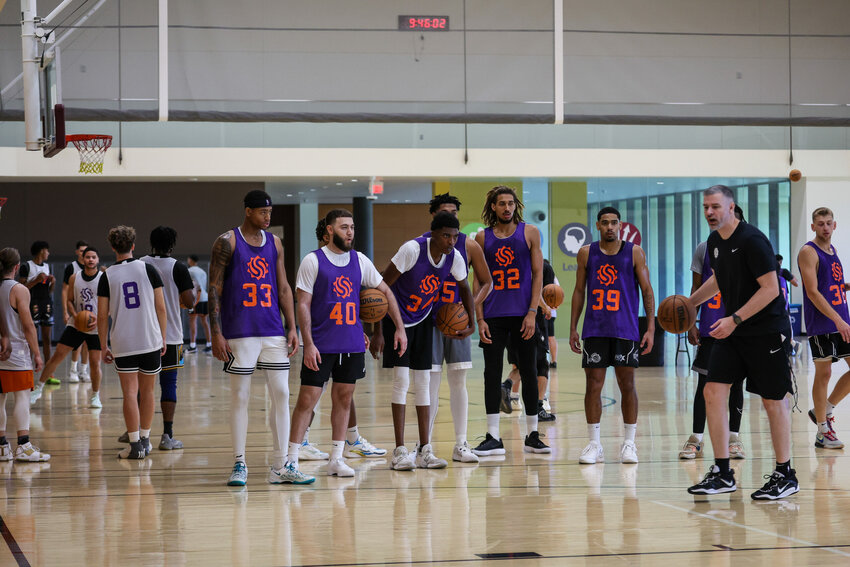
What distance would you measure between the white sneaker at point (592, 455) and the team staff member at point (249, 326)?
1991mm

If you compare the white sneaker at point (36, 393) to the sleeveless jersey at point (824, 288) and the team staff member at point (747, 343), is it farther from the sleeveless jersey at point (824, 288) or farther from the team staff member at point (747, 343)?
the sleeveless jersey at point (824, 288)

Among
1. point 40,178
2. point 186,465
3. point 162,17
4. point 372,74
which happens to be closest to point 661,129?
point 372,74

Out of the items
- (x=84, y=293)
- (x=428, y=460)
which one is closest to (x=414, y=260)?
(x=428, y=460)

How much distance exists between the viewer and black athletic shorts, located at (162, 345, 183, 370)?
7426 millimetres

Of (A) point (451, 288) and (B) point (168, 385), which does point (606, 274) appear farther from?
(B) point (168, 385)

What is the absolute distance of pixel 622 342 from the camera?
21.5 ft

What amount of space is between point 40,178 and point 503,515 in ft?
50.8

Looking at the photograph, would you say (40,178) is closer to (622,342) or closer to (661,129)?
(661,129)

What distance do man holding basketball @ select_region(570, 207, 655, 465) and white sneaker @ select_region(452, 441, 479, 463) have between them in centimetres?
74

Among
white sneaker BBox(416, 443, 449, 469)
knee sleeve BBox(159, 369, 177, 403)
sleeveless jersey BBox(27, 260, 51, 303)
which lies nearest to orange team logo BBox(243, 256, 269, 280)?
white sneaker BBox(416, 443, 449, 469)

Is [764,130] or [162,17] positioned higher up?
[162,17]

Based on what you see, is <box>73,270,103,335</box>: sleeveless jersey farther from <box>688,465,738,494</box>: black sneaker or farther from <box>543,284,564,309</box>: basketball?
<box>688,465,738,494</box>: black sneaker

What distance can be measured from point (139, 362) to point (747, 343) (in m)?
4.12

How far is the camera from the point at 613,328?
6.56m
